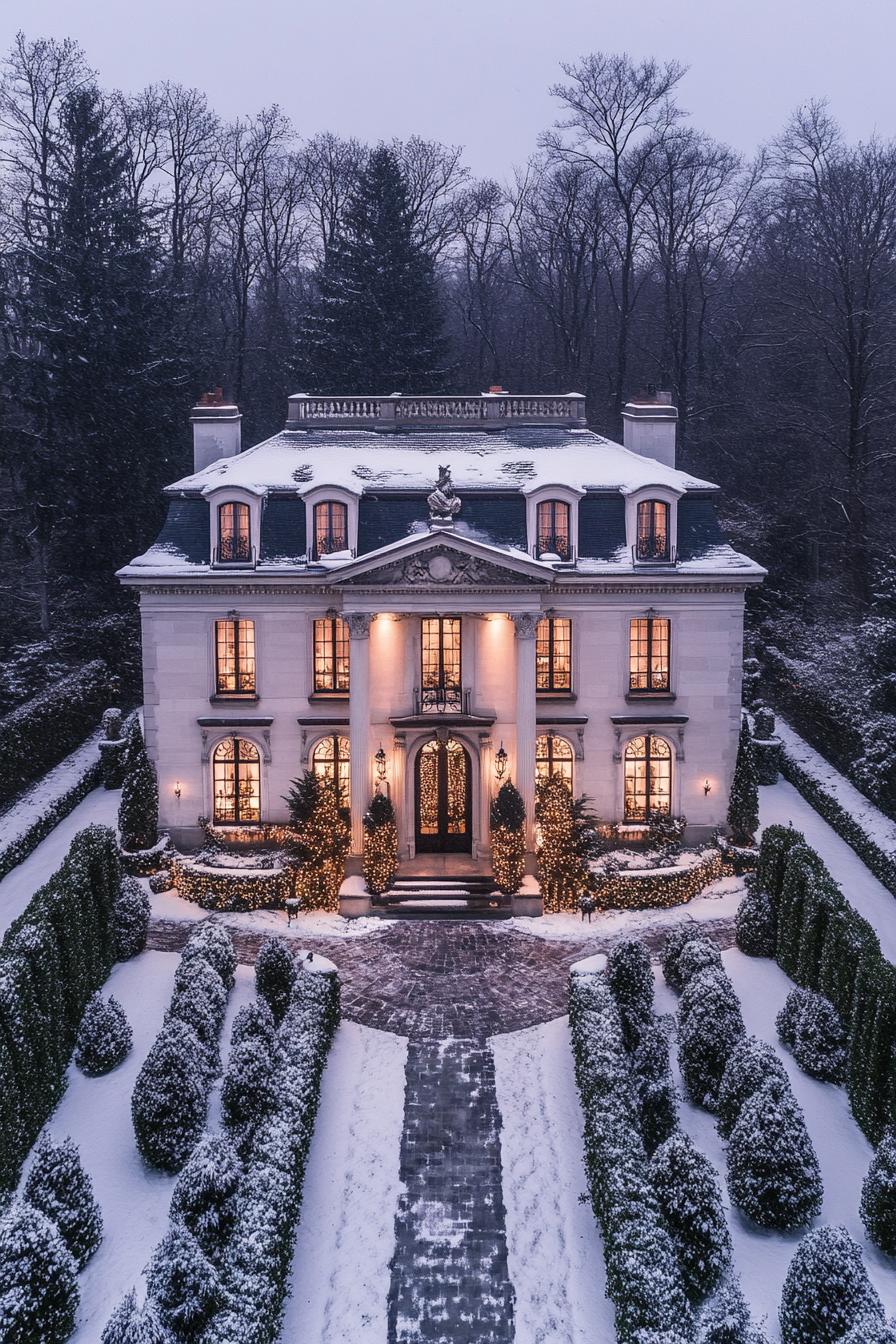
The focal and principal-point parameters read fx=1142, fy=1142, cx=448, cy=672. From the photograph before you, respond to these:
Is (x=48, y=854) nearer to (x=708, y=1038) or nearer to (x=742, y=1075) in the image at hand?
(x=708, y=1038)

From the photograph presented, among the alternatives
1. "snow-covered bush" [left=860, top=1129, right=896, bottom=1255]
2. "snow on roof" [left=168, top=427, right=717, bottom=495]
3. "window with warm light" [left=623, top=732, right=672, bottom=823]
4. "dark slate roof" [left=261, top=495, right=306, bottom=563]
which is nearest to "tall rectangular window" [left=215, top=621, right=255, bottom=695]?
"dark slate roof" [left=261, top=495, right=306, bottom=563]

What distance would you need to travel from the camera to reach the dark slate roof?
30422 mm

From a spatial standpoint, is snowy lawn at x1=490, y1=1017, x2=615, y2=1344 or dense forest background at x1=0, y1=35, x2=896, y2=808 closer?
snowy lawn at x1=490, y1=1017, x2=615, y2=1344

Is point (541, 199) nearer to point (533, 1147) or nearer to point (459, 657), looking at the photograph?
point (459, 657)

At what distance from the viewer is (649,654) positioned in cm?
3091

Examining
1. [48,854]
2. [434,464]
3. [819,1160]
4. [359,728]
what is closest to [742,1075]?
[819,1160]

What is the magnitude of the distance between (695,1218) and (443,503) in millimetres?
17541

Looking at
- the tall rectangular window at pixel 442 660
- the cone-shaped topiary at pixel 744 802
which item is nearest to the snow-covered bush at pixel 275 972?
the tall rectangular window at pixel 442 660

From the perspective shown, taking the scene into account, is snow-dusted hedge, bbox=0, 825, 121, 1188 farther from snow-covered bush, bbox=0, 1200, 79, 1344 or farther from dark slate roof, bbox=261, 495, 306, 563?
dark slate roof, bbox=261, 495, 306, 563

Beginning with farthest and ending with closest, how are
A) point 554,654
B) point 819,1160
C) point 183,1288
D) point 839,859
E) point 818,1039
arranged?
point 554,654 < point 839,859 < point 818,1039 < point 819,1160 < point 183,1288

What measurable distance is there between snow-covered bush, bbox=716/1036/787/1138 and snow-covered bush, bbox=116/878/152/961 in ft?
43.5

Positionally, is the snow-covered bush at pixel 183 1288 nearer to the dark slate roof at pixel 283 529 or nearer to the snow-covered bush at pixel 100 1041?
the snow-covered bush at pixel 100 1041

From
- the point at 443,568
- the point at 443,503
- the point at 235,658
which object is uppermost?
the point at 443,503

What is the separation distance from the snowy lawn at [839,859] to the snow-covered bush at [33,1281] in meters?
16.9
